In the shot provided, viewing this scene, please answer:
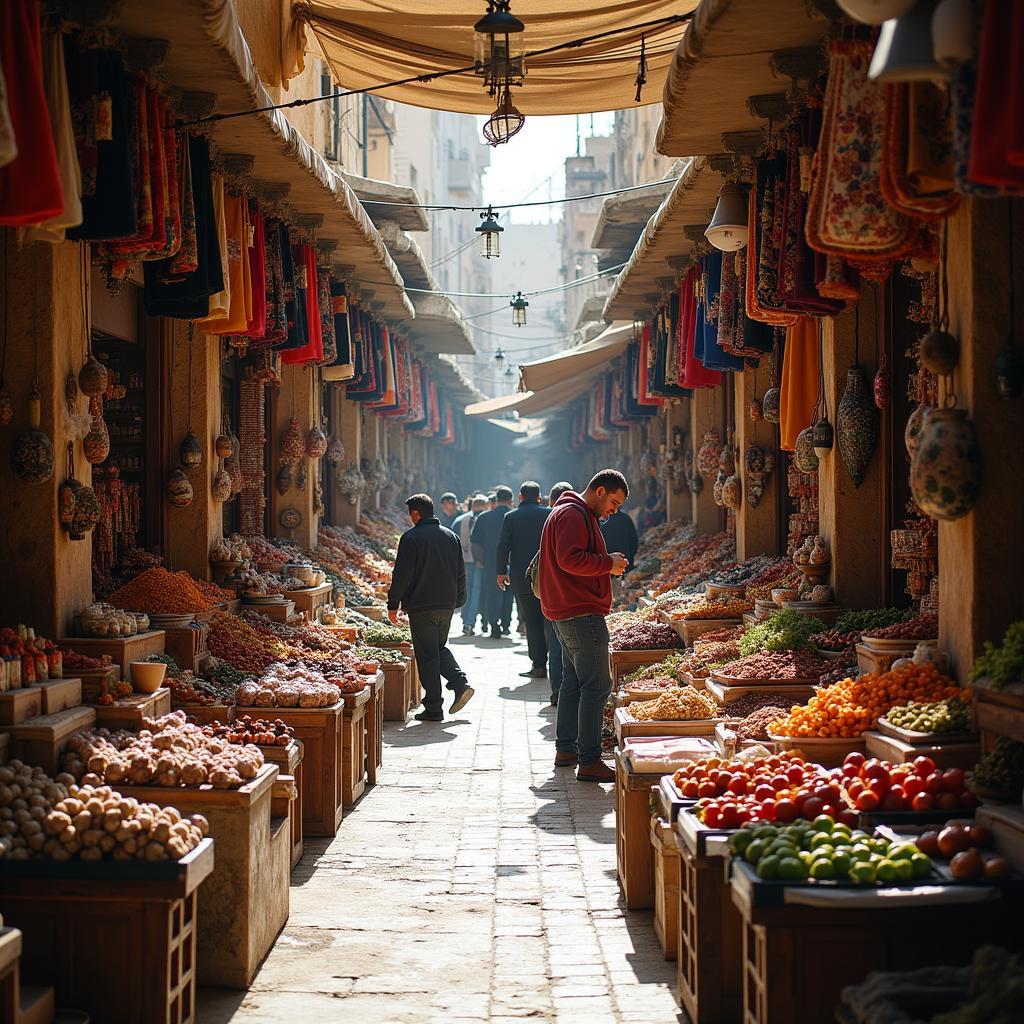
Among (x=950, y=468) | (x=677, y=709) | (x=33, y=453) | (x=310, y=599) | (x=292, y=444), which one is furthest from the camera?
(x=292, y=444)

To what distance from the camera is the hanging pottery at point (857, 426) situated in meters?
8.30

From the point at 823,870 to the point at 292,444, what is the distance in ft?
35.7

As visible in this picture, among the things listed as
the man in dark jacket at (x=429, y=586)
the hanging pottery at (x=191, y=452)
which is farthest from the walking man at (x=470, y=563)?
the hanging pottery at (x=191, y=452)

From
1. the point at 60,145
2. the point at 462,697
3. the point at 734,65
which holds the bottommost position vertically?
the point at 462,697

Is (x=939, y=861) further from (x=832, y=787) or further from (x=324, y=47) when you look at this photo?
(x=324, y=47)

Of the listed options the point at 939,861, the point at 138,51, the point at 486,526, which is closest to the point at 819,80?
the point at 138,51

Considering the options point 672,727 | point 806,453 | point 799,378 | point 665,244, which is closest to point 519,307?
point 665,244

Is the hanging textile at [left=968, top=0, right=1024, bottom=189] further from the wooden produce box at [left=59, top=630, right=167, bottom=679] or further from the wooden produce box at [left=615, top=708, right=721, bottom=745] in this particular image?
the wooden produce box at [left=59, top=630, right=167, bottom=679]

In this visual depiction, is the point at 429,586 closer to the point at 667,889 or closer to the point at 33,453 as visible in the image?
the point at 33,453

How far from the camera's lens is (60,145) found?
530cm

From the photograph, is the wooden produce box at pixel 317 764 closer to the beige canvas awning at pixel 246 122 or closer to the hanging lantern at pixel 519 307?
the beige canvas awning at pixel 246 122

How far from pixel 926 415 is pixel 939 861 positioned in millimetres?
2051

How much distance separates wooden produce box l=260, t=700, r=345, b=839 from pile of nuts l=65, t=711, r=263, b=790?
5.28ft

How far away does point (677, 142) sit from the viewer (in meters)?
8.53
